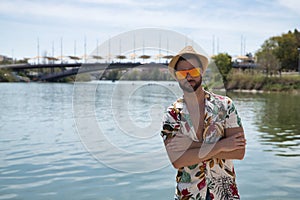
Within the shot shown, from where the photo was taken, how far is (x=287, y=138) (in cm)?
1118

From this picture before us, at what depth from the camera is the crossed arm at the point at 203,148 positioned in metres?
2.18

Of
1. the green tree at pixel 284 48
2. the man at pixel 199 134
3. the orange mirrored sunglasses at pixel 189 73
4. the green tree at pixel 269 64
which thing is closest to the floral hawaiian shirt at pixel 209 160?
the man at pixel 199 134

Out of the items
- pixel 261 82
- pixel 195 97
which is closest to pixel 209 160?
pixel 195 97

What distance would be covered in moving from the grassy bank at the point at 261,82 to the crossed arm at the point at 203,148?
2002 inches

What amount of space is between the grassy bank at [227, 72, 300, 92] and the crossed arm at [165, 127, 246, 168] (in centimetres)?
5084

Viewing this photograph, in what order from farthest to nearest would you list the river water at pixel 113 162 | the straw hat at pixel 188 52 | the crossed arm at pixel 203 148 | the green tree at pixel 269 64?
the green tree at pixel 269 64 < the river water at pixel 113 162 < the straw hat at pixel 188 52 < the crossed arm at pixel 203 148

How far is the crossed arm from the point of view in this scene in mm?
2176

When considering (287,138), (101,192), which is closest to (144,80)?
(101,192)

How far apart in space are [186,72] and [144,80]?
1575mm

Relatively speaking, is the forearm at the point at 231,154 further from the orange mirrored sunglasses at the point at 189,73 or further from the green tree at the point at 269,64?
the green tree at the point at 269,64

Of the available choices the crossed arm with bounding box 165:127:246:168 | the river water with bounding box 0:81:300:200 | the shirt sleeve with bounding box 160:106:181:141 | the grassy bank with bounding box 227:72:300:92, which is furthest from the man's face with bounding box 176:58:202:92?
the grassy bank with bounding box 227:72:300:92

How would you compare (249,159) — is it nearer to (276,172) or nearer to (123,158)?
(276,172)

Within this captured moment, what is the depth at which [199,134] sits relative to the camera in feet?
7.50

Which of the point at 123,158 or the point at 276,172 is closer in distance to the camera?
the point at 276,172
